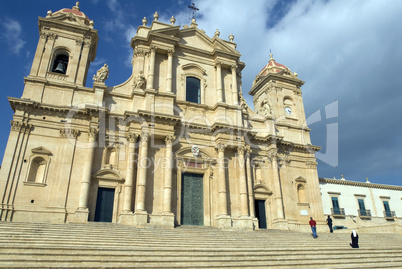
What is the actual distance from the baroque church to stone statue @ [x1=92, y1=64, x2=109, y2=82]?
0.07m

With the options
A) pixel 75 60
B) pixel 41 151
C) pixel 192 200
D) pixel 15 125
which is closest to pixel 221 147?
pixel 192 200

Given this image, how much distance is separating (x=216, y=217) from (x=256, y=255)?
25.7 ft

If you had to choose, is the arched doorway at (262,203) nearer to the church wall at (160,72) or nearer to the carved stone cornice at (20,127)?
the church wall at (160,72)

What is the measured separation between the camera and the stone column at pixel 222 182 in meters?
19.2

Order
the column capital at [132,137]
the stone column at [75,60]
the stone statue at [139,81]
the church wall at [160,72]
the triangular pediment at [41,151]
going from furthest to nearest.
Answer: the church wall at [160,72] → the stone statue at [139,81] → the stone column at [75,60] → the column capital at [132,137] → the triangular pediment at [41,151]

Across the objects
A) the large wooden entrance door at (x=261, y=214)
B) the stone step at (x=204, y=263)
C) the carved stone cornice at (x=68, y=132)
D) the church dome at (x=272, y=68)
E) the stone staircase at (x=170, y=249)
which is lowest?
the stone step at (x=204, y=263)

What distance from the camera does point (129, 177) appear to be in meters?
17.9

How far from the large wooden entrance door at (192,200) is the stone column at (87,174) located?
18.4 feet

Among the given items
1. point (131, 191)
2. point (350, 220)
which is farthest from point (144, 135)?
point (350, 220)

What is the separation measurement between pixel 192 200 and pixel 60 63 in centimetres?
1232

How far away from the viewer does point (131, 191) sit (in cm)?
1775

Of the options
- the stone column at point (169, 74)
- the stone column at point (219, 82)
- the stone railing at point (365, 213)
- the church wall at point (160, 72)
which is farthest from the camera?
the stone railing at point (365, 213)

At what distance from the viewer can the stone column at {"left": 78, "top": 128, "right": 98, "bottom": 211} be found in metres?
16.7

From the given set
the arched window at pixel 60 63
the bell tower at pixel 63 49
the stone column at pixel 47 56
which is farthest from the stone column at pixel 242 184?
the stone column at pixel 47 56
